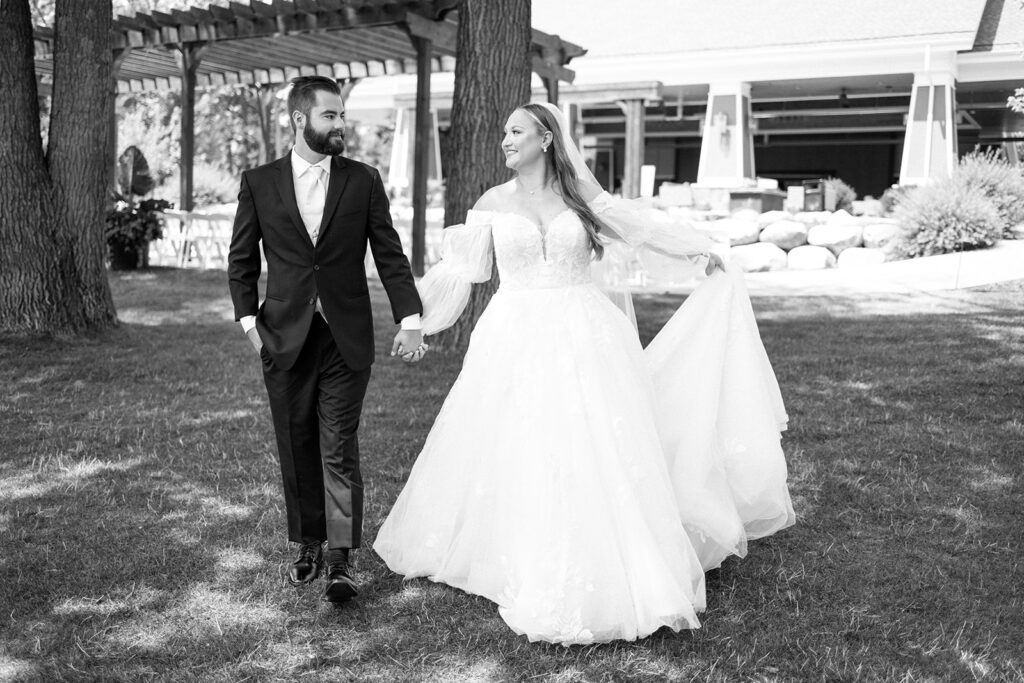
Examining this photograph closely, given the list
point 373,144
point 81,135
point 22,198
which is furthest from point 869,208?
point 373,144

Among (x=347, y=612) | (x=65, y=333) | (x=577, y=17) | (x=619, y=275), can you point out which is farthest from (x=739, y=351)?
(x=577, y=17)

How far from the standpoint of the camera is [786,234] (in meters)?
17.4

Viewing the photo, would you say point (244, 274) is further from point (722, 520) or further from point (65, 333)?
point (65, 333)

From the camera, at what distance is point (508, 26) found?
843cm

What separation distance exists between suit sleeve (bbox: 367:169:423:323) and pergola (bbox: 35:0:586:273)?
816 centimetres

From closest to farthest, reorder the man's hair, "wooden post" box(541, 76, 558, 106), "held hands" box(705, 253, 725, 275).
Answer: the man's hair < "held hands" box(705, 253, 725, 275) < "wooden post" box(541, 76, 558, 106)

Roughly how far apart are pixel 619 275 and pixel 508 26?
4.42 meters

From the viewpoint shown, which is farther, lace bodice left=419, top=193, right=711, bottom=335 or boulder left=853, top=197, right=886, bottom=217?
boulder left=853, top=197, right=886, bottom=217

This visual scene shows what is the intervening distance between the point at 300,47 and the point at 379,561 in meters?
14.2

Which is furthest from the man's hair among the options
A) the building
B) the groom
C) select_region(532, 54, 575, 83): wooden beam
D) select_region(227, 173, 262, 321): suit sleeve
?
the building

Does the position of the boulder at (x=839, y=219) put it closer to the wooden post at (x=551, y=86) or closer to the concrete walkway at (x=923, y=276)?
the concrete walkway at (x=923, y=276)

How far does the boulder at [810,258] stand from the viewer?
54.6 feet

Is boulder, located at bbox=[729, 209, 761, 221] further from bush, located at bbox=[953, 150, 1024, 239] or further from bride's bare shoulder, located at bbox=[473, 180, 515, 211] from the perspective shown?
bride's bare shoulder, located at bbox=[473, 180, 515, 211]

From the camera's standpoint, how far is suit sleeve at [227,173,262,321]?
398cm
